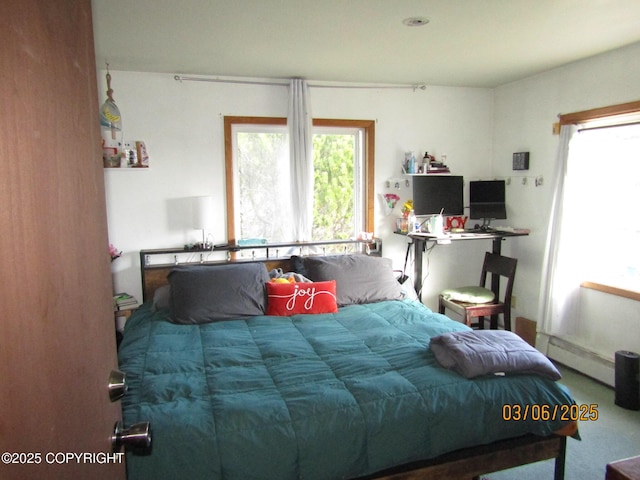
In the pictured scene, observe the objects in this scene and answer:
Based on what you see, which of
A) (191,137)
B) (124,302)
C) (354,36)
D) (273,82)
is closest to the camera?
(354,36)

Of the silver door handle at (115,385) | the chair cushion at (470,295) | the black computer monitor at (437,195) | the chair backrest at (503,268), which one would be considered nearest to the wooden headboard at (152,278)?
the black computer monitor at (437,195)

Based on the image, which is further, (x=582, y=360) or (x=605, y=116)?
(x=582, y=360)

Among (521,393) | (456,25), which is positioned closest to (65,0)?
(521,393)

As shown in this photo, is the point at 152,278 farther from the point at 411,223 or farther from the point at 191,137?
the point at 411,223

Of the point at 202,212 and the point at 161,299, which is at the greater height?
→ the point at 202,212

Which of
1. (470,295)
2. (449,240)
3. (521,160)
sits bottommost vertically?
(470,295)

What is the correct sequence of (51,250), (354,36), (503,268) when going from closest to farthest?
(51,250) < (354,36) < (503,268)

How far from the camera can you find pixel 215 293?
3041 mm

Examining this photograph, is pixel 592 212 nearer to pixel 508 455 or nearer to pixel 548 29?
pixel 548 29

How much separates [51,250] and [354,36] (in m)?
2.58

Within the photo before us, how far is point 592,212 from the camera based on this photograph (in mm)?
3492

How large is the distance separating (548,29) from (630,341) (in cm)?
228

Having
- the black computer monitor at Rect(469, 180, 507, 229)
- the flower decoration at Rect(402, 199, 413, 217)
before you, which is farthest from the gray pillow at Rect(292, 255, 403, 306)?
the black computer monitor at Rect(469, 180, 507, 229)

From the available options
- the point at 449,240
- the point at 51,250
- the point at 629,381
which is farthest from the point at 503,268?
the point at 51,250
